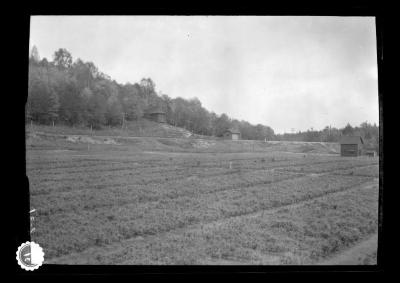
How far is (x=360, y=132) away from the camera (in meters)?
2.62

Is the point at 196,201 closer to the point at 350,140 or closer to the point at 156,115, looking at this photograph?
the point at 156,115

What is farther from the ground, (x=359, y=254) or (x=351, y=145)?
(x=351, y=145)

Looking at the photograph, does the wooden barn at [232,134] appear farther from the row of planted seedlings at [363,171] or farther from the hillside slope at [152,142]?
the row of planted seedlings at [363,171]

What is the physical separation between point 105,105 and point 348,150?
2411mm

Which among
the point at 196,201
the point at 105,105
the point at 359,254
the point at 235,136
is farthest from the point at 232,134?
the point at 359,254

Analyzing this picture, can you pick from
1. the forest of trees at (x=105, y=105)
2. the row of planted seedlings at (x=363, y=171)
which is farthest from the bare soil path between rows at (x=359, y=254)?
the forest of trees at (x=105, y=105)

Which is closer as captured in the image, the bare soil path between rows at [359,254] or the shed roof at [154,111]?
the bare soil path between rows at [359,254]

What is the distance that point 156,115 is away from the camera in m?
2.87

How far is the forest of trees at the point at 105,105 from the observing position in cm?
261

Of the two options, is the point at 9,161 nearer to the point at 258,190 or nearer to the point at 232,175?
the point at 232,175

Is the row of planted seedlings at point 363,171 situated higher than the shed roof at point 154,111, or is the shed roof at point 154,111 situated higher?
the shed roof at point 154,111

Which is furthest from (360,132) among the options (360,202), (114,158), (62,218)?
(62,218)

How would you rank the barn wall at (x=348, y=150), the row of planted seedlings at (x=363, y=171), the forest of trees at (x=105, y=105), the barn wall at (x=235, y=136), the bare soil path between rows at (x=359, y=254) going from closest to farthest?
1. the bare soil path between rows at (x=359, y=254)
2. the row of planted seedlings at (x=363, y=171)
3. the forest of trees at (x=105, y=105)
4. the barn wall at (x=348, y=150)
5. the barn wall at (x=235, y=136)

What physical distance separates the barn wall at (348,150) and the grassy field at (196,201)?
8cm
